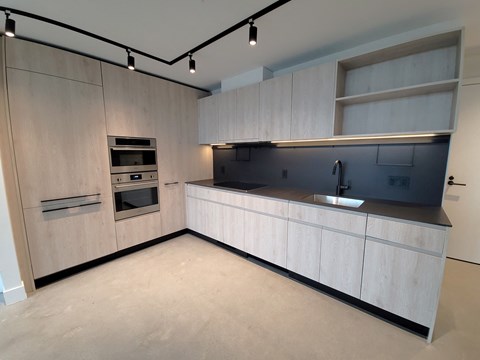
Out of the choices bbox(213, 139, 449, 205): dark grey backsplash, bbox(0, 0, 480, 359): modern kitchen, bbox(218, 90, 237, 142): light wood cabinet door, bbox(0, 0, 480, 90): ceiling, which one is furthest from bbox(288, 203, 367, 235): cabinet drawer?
bbox(0, 0, 480, 90): ceiling

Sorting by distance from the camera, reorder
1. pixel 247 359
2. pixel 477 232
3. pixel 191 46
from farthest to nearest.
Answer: pixel 477 232, pixel 191 46, pixel 247 359

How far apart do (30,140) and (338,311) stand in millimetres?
3441

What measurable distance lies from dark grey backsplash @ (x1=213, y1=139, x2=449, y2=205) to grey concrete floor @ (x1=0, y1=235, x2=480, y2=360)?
1.14 m

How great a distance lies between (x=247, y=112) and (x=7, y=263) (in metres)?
3.04

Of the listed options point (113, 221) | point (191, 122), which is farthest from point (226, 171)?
point (113, 221)

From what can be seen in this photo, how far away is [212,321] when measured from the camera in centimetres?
176

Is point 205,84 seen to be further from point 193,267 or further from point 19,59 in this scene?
point 193,267

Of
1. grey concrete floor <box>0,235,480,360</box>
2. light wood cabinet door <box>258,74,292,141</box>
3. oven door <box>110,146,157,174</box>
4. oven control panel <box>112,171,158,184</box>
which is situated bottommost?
grey concrete floor <box>0,235,480,360</box>

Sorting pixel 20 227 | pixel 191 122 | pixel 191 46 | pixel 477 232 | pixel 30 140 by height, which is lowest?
pixel 477 232

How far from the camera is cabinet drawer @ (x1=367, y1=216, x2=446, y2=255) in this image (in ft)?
4.77

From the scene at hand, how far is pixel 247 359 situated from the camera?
56.4 inches

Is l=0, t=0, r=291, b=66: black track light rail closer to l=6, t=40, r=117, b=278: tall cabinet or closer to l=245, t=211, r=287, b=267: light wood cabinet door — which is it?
l=6, t=40, r=117, b=278: tall cabinet

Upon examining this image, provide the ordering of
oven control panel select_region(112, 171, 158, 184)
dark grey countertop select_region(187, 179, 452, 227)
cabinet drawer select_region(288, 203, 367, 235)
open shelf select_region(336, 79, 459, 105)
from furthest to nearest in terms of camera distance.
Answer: oven control panel select_region(112, 171, 158, 184) < cabinet drawer select_region(288, 203, 367, 235) < open shelf select_region(336, 79, 459, 105) < dark grey countertop select_region(187, 179, 452, 227)

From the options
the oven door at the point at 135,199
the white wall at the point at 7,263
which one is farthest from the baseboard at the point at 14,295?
the oven door at the point at 135,199
